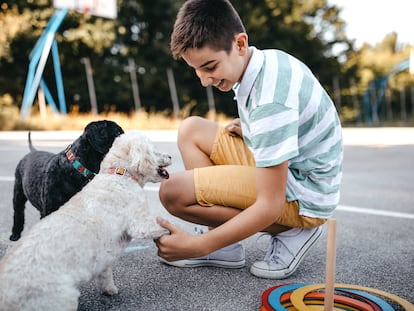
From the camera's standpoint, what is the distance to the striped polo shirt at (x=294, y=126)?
6.88 feet

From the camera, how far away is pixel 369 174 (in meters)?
6.70

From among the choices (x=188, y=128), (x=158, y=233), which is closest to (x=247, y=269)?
(x=158, y=233)

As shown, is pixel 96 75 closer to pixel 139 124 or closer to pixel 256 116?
pixel 139 124

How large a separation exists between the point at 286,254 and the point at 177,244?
2.38 feet

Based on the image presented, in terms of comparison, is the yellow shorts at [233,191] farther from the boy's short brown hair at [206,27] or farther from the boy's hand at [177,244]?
the boy's short brown hair at [206,27]

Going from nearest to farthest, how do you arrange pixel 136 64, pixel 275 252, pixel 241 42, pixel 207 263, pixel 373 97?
pixel 241 42 → pixel 275 252 → pixel 207 263 → pixel 136 64 → pixel 373 97

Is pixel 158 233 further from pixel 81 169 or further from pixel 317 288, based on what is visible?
pixel 81 169

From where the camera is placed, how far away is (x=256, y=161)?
84.7 inches

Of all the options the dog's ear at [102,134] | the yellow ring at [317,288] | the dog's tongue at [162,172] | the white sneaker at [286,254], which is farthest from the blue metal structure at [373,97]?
the dog's tongue at [162,172]

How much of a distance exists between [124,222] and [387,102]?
41914mm

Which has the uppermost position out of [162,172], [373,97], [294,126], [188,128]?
[294,126]

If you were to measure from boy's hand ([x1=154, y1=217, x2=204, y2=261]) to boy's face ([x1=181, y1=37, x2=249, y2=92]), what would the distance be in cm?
74

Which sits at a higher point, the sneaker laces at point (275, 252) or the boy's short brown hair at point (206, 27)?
the boy's short brown hair at point (206, 27)

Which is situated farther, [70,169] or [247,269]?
[70,169]
